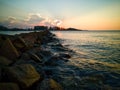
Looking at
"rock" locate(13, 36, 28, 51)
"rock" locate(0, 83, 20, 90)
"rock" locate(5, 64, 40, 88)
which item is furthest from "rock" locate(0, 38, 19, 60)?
"rock" locate(0, 83, 20, 90)

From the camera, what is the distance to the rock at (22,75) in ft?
16.2

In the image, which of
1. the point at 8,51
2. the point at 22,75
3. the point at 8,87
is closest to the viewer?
the point at 8,87

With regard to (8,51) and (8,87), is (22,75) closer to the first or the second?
(8,87)

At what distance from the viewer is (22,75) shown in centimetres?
522

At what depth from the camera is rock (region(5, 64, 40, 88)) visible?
4938 mm

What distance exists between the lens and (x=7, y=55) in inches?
332

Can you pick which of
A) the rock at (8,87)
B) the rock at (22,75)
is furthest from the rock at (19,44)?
the rock at (8,87)

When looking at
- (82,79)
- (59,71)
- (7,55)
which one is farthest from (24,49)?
(82,79)

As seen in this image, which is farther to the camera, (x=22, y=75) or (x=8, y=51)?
(x=8, y=51)

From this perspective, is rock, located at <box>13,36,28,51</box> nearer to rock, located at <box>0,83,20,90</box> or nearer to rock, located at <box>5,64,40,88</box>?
rock, located at <box>5,64,40,88</box>

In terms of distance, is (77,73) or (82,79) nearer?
(82,79)

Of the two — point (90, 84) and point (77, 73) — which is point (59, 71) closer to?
point (77, 73)

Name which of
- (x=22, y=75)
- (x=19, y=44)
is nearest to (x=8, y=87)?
(x=22, y=75)

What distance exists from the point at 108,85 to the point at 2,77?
17.2 feet
